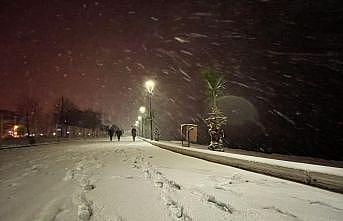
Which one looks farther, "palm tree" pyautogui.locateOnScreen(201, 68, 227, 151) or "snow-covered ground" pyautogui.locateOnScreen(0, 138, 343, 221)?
"palm tree" pyautogui.locateOnScreen(201, 68, 227, 151)

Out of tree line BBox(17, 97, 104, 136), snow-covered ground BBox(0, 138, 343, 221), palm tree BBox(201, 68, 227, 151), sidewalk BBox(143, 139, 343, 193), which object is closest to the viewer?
snow-covered ground BBox(0, 138, 343, 221)

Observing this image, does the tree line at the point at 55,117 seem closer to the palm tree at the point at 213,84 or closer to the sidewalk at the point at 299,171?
the palm tree at the point at 213,84

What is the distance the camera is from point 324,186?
8.25 m

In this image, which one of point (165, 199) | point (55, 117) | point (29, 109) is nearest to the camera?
point (165, 199)

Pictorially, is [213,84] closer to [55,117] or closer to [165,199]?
[165,199]

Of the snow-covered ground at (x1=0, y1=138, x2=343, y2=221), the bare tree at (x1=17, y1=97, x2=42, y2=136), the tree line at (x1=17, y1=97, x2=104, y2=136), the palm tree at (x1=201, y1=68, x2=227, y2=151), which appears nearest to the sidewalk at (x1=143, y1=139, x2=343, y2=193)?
the snow-covered ground at (x1=0, y1=138, x2=343, y2=221)

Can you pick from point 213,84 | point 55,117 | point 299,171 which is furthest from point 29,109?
point 299,171

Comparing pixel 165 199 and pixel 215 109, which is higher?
pixel 215 109

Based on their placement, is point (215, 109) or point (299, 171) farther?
point (215, 109)

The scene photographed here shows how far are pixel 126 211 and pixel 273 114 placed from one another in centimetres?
7556

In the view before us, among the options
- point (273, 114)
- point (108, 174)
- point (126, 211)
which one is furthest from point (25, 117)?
point (126, 211)

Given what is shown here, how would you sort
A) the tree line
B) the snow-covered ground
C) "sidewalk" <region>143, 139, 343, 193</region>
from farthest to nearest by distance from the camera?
the tree line → "sidewalk" <region>143, 139, 343, 193</region> → the snow-covered ground

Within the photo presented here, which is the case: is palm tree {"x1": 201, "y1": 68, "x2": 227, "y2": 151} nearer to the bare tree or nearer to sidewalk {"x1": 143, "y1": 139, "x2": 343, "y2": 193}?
sidewalk {"x1": 143, "y1": 139, "x2": 343, "y2": 193}

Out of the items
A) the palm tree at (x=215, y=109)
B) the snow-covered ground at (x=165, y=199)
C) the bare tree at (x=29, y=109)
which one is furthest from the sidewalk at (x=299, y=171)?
the bare tree at (x=29, y=109)
